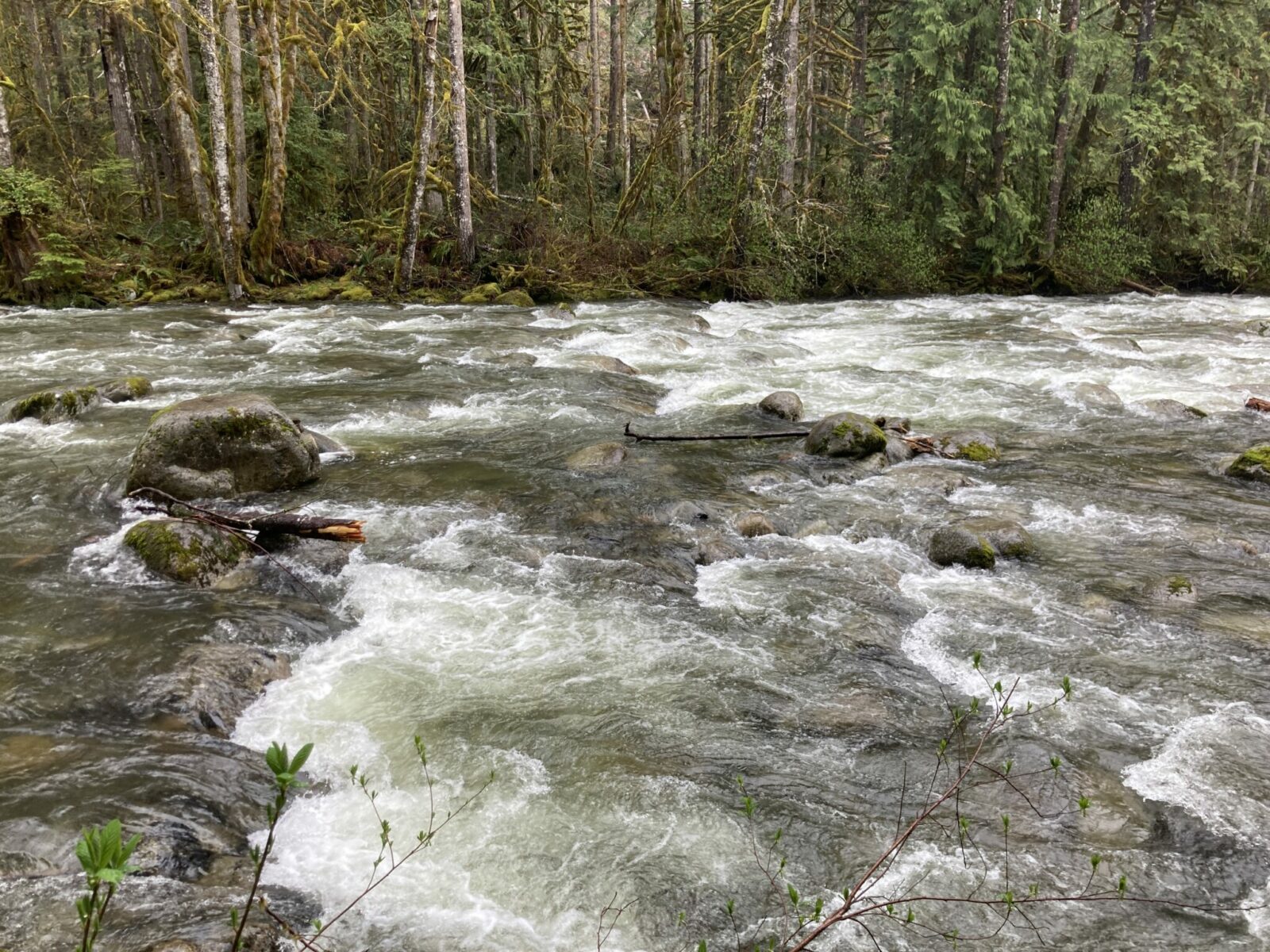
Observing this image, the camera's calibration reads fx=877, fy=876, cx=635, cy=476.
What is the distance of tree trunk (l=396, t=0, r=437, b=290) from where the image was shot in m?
16.7

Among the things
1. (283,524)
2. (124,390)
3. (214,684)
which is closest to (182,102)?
(124,390)

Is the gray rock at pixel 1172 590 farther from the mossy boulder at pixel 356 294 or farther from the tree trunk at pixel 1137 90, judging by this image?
the tree trunk at pixel 1137 90

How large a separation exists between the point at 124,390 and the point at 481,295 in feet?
29.6

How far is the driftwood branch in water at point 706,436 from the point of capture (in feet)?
31.3

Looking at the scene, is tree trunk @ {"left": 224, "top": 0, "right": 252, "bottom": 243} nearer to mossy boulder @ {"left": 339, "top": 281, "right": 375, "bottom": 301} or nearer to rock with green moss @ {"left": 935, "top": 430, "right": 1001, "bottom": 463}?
mossy boulder @ {"left": 339, "top": 281, "right": 375, "bottom": 301}

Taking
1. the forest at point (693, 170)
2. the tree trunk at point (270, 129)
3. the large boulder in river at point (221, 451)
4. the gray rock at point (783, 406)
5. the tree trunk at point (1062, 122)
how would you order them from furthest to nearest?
the tree trunk at point (1062, 122), the forest at point (693, 170), the tree trunk at point (270, 129), the gray rock at point (783, 406), the large boulder in river at point (221, 451)

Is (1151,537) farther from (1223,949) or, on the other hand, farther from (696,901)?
(696,901)

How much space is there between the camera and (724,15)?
66.9ft

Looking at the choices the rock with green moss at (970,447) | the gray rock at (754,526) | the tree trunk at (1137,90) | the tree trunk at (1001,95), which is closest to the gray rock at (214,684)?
the gray rock at (754,526)

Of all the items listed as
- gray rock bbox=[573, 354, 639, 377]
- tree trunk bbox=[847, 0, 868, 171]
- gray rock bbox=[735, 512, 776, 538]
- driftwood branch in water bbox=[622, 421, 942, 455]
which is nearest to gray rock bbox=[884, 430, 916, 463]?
driftwood branch in water bbox=[622, 421, 942, 455]

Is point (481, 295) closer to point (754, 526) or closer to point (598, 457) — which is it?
point (598, 457)

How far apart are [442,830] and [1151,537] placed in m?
6.41

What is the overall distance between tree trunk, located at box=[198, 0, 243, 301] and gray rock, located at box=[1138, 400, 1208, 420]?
15858 millimetres

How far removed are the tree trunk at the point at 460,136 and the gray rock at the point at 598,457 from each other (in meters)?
11.2
